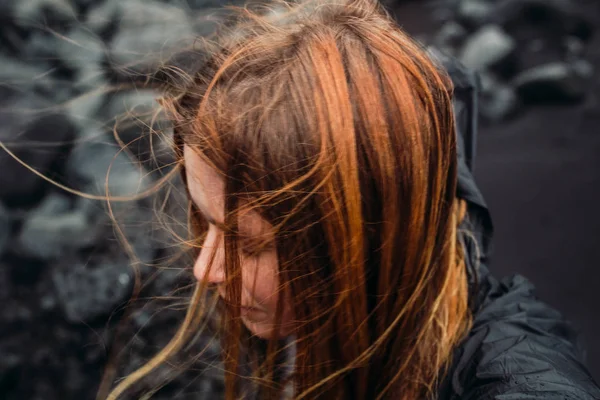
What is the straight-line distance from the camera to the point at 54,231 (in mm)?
1636

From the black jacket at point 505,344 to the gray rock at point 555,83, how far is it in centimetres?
97

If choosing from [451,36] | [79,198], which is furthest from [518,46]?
[79,198]

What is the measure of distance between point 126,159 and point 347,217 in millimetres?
1104

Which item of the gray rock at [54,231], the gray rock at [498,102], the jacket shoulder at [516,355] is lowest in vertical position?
the jacket shoulder at [516,355]

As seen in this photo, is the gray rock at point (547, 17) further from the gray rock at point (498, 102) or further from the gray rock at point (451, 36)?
the gray rock at point (498, 102)

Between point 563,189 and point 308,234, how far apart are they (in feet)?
4.08

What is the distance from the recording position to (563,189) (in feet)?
5.68

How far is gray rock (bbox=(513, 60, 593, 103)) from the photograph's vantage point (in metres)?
1.89

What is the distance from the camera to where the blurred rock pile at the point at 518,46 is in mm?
1900

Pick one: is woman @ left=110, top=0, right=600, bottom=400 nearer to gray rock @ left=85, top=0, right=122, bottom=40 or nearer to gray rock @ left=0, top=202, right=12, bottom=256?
gray rock @ left=0, top=202, right=12, bottom=256

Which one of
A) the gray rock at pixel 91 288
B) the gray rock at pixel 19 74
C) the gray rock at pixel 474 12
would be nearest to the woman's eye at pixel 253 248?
the gray rock at pixel 91 288

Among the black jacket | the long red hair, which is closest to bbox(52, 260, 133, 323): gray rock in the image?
the long red hair

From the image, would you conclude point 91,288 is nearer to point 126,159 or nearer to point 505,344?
point 126,159

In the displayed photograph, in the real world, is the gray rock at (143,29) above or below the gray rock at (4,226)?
above
